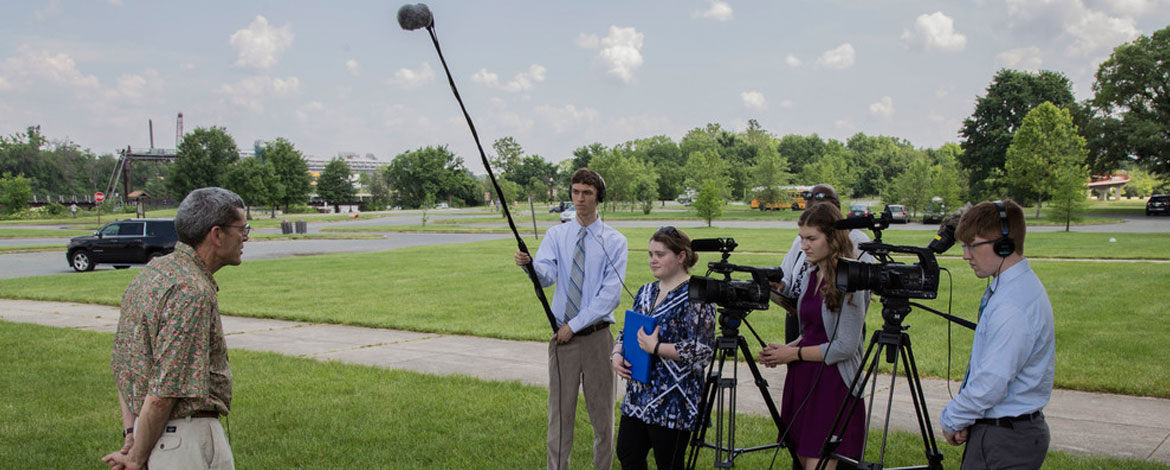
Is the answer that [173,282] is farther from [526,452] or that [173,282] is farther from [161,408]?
[526,452]

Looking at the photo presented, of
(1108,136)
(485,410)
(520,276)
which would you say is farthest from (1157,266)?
(1108,136)

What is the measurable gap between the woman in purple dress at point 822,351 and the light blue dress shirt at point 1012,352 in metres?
0.76

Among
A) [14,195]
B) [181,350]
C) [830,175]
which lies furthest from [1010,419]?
[14,195]

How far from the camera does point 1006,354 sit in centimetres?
279

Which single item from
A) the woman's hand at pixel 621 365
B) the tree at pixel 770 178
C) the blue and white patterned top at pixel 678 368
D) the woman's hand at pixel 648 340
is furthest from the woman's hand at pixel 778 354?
the tree at pixel 770 178

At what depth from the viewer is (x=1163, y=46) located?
183 feet

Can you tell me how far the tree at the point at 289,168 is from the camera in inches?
3319

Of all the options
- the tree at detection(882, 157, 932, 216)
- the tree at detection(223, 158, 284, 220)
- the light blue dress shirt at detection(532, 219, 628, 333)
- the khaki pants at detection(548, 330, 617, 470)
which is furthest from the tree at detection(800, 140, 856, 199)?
the khaki pants at detection(548, 330, 617, 470)

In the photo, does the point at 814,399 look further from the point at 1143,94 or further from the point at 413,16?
the point at 1143,94

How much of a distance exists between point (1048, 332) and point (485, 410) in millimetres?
4732

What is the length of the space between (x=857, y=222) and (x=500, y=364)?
5.87 m

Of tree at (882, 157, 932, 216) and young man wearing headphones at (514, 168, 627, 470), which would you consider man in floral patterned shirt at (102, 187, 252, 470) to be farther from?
tree at (882, 157, 932, 216)

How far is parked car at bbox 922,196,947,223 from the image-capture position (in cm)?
4838

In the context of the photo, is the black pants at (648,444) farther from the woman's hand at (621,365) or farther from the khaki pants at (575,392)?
the khaki pants at (575,392)
